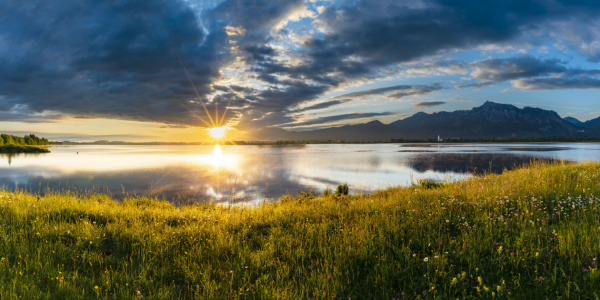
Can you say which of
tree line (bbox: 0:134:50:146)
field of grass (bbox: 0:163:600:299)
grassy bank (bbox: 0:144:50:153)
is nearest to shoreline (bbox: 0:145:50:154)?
→ grassy bank (bbox: 0:144:50:153)

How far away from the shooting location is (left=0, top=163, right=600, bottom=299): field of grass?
16.1 ft

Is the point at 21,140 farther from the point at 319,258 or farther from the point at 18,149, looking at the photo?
the point at 319,258

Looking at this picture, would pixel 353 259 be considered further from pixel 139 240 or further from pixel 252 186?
pixel 252 186

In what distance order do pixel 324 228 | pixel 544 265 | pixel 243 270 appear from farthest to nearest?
pixel 324 228
pixel 243 270
pixel 544 265

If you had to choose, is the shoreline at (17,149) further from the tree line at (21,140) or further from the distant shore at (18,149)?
the tree line at (21,140)

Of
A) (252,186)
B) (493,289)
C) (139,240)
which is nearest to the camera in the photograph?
(493,289)

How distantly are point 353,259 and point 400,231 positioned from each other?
1996mm

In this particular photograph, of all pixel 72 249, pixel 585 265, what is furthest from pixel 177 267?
pixel 585 265

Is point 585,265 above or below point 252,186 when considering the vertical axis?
above

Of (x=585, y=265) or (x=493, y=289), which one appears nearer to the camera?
(x=493, y=289)

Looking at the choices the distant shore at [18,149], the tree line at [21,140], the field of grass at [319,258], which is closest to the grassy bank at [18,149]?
the distant shore at [18,149]

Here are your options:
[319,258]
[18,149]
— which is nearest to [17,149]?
[18,149]

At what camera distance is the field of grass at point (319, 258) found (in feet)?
16.1

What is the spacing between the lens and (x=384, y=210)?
9.80 m
